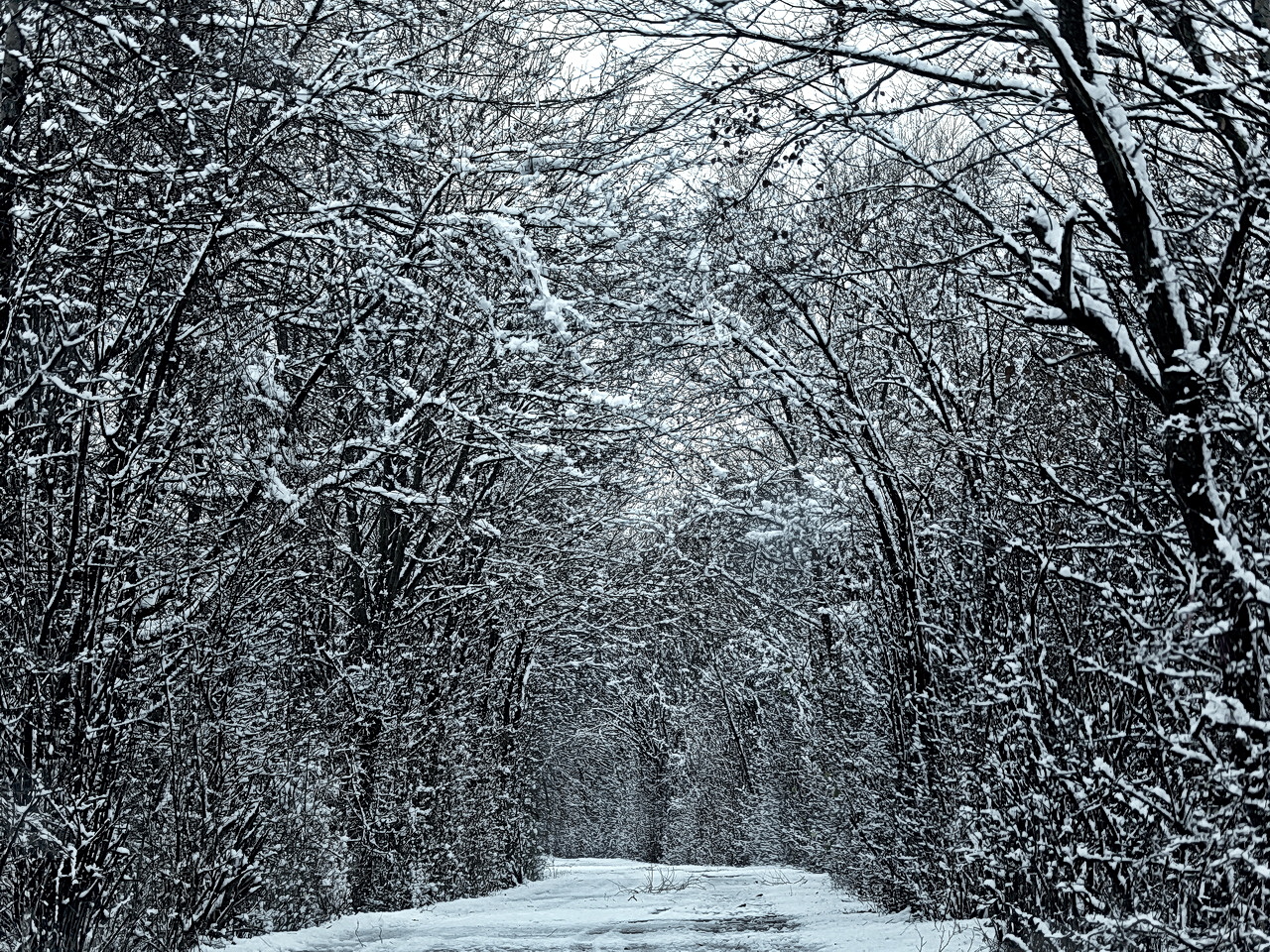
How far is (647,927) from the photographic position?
37.6ft

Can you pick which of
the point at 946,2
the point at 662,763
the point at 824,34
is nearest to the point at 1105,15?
the point at 946,2

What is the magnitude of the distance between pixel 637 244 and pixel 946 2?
15.8 ft

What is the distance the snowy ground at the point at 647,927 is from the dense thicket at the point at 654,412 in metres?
0.51

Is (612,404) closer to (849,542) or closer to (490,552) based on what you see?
(849,542)

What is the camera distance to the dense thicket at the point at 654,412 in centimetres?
459

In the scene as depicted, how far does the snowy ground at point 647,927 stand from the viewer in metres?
8.84

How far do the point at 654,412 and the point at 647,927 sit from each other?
511 centimetres

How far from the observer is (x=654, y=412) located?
13.0 meters

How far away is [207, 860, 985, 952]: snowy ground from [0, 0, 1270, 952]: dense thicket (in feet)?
1.68

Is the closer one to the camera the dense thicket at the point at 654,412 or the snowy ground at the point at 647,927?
the dense thicket at the point at 654,412

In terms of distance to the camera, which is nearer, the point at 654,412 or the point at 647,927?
the point at 647,927

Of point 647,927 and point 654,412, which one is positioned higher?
point 654,412

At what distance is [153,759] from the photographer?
257 inches

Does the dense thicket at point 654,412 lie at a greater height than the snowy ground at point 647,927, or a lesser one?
greater
